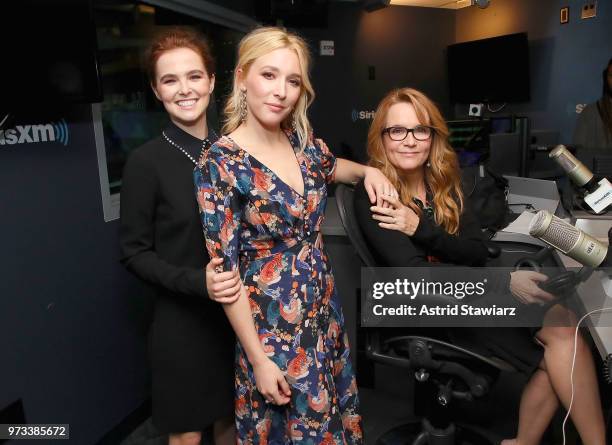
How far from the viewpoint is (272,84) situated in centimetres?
123

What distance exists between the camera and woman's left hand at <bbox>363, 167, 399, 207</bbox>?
1561 millimetres

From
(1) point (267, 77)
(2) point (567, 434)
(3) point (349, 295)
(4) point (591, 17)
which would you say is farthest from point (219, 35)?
(4) point (591, 17)

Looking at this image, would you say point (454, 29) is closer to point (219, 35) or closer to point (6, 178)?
point (219, 35)

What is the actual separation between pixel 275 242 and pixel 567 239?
2.53 feet

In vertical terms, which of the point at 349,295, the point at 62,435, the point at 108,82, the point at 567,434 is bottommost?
the point at 567,434

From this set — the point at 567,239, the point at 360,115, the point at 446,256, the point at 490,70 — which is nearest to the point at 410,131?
the point at 446,256

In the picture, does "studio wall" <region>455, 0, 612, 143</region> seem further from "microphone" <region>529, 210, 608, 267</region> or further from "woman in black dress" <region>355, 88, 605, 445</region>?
"microphone" <region>529, 210, 608, 267</region>

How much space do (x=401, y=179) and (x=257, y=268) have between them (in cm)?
68

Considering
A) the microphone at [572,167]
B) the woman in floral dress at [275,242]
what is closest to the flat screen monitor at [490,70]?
the microphone at [572,167]

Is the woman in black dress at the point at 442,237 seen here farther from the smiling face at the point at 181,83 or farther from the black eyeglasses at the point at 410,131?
the smiling face at the point at 181,83

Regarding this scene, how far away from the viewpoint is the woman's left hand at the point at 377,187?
5.12ft

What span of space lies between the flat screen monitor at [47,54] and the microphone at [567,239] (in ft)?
4.64

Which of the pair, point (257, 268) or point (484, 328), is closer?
point (257, 268)

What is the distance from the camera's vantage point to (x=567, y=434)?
2.11 meters
